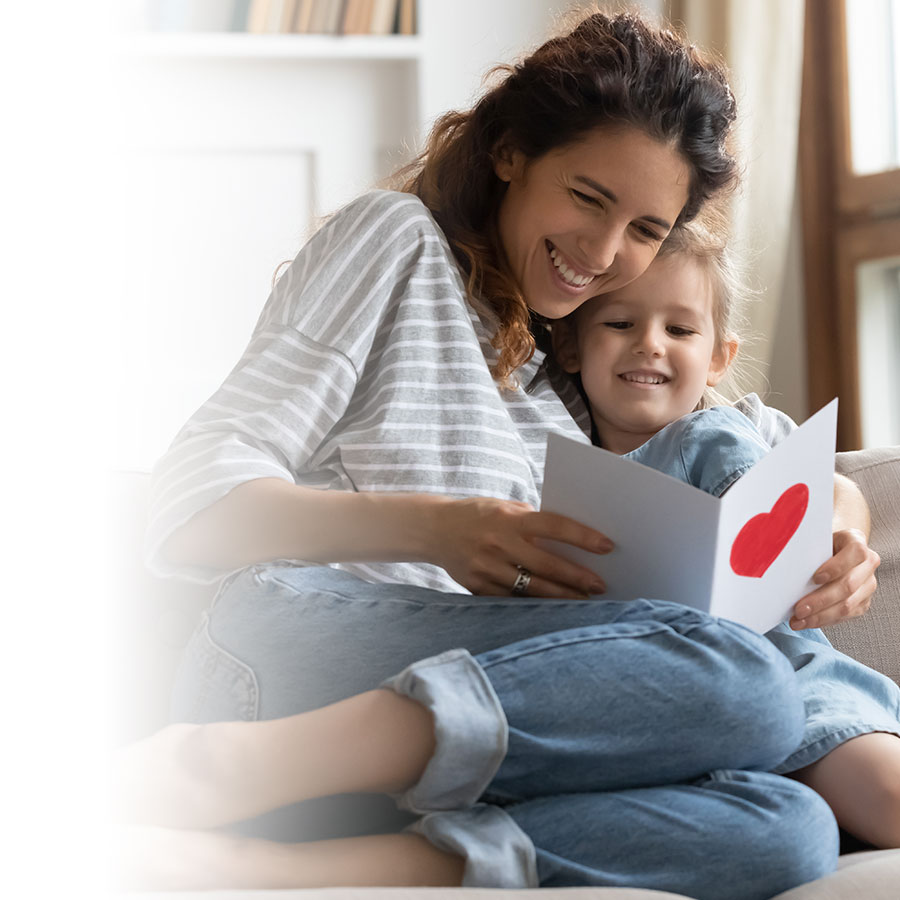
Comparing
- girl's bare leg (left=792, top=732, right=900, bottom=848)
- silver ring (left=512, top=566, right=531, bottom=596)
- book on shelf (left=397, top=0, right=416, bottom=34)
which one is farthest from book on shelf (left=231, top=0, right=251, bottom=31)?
girl's bare leg (left=792, top=732, right=900, bottom=848)

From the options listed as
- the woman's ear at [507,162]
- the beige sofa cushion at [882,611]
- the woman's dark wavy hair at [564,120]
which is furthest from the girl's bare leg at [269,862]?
the woman's ear at [507,162]

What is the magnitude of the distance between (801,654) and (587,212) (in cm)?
54

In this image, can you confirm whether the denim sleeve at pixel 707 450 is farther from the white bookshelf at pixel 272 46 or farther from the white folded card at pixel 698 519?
the white bookshelf at pixel 272 46

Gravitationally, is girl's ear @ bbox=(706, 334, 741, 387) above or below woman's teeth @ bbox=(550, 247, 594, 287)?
below

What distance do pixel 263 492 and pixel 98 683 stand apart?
0.80 ft

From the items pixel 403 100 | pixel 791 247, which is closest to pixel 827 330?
pixel 791 247

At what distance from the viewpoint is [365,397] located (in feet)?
4.13

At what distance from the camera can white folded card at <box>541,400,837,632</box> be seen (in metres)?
0.90

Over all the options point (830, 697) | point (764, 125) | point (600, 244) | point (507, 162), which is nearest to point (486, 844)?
point (830, 697)

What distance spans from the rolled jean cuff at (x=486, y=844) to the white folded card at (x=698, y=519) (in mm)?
226

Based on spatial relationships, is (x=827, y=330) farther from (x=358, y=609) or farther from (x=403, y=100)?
(x=358, y=609)

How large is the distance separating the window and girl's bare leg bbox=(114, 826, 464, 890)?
208 centimetres

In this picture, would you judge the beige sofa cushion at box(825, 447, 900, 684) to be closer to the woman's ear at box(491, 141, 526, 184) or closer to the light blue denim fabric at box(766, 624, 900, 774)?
the light blue denim fabric at box(766, 624, 900, 774)

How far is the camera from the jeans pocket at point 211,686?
1023 mm
